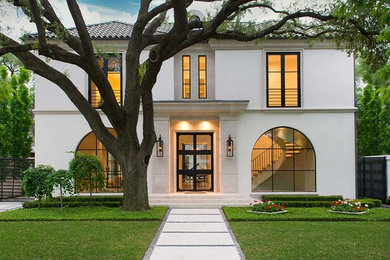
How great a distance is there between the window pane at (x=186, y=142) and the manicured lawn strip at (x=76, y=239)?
7587 millimetres

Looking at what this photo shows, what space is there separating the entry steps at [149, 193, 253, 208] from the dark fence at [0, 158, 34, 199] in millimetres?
7734

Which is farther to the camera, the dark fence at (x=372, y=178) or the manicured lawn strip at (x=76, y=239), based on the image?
the dark fence at (x=372, y=178)

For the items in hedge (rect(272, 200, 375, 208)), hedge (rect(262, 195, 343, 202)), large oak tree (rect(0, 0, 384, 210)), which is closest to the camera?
large oak tree (rect(0, 0, 384, 210))

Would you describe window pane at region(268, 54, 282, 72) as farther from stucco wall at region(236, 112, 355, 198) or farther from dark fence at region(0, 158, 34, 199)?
dark fence at region(0, 158, 34, 199)

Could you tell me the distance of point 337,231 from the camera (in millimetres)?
11016

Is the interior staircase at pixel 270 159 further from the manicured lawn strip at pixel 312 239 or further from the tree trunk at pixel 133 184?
the manicured lawn strip at pixel 312 239

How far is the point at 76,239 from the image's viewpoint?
9.94 meters

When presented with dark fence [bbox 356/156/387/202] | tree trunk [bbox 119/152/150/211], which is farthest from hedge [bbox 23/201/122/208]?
dark fence [bbox 356/156/387/202]

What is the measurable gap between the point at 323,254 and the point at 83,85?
1413 centimetres

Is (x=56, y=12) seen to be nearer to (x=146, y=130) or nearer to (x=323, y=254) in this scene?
(x=146, y=130)

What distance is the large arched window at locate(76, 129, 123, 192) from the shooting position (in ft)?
63.4

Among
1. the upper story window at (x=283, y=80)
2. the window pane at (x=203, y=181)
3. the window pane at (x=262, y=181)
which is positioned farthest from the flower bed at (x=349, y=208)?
the window pane at (x=203, y=181)

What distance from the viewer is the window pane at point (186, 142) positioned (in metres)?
20.0

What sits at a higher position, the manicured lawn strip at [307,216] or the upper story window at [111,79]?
the upper story window at [111,79]
